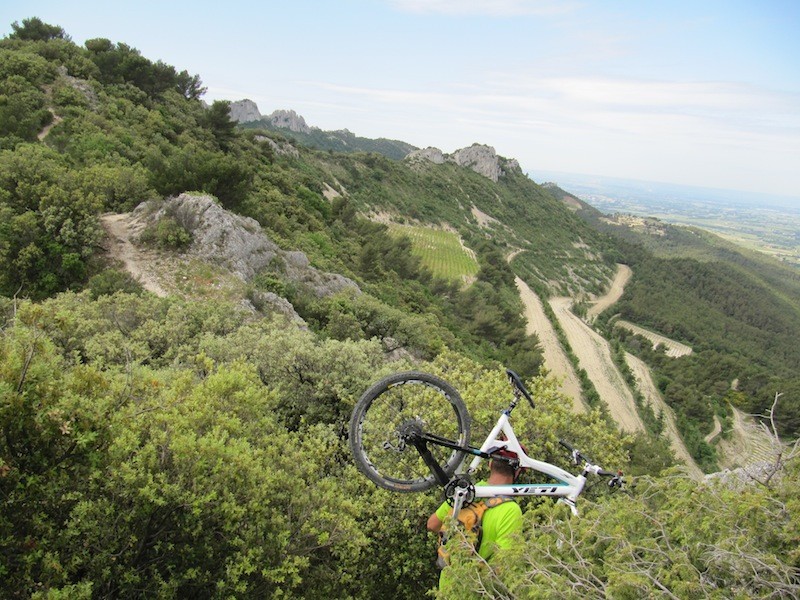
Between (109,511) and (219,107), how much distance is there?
1781 inches

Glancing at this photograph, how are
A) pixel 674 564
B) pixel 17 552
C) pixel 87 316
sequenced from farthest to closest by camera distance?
pixel 87 316 < pixel 17 552 < pixel 674 564

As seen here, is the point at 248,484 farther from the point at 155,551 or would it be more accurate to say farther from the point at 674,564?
the point at 674,564

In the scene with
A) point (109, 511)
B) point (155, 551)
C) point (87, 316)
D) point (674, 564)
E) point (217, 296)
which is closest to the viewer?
point (674, 564)

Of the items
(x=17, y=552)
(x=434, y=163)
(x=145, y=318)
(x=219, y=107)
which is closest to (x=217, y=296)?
(x=145, y=318)

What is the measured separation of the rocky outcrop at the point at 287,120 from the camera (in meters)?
173

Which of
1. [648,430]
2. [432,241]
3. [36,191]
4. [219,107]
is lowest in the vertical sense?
[648,430]

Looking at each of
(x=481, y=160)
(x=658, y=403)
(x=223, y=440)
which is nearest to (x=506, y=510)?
(x=223, y=440)

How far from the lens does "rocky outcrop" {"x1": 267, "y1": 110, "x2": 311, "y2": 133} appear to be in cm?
17275

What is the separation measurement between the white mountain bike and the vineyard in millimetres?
52229

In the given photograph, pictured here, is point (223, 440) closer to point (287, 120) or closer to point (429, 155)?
point (429, 155)

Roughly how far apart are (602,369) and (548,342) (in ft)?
25.2

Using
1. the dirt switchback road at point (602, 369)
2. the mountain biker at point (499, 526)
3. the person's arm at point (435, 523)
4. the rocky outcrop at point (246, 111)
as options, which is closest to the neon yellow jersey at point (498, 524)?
the mountain biker at point (499, 526)

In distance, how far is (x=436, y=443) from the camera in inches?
211

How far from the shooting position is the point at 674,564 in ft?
11.9
